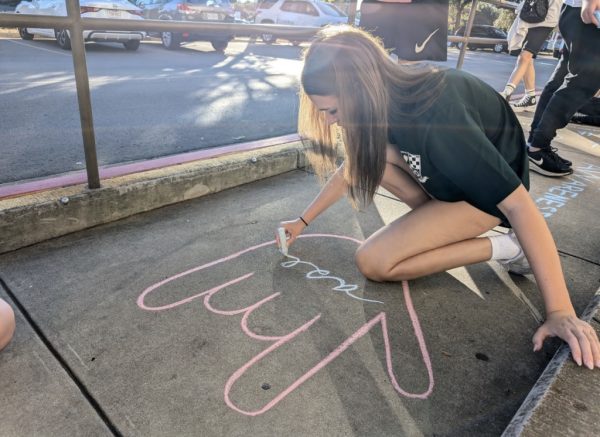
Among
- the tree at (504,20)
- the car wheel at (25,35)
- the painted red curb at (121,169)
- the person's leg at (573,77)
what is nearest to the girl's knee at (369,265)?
the painted red curb at (121,169)

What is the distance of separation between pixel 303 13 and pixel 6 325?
15.6 m

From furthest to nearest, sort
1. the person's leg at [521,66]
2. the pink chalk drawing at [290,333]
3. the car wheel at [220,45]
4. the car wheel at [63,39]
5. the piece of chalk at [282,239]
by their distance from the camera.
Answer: the car wheel at [220,45]
the car wheel at [63,39]
the person's leg at [521,66]
the piece of chalk at [282,239]
the pink chalk drawing at [290,333]

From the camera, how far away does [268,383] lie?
1524 mm

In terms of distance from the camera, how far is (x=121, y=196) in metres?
2.52

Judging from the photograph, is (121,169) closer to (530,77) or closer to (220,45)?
(530,77)

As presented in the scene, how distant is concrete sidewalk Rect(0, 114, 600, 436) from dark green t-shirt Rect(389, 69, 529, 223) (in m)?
0.54

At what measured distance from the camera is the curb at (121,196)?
7.16ft

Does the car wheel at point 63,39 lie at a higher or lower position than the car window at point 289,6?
lower

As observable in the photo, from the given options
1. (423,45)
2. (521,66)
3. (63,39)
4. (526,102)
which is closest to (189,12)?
(63,39)

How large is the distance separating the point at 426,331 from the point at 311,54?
3.65ft

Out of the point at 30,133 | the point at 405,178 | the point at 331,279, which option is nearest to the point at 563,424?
the point at 331,279

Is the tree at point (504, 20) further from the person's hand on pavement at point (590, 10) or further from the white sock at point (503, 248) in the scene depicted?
the white sock at point (503, 248)

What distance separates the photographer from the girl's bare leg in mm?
2037

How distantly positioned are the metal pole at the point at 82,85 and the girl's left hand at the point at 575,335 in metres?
2.07
